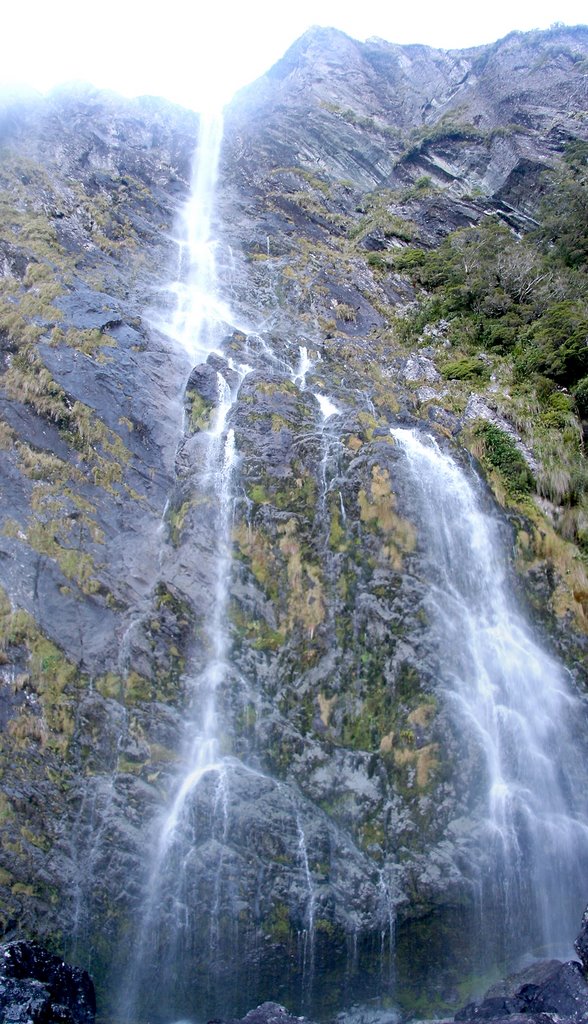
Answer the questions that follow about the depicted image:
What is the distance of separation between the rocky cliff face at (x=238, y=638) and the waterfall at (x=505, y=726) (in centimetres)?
38

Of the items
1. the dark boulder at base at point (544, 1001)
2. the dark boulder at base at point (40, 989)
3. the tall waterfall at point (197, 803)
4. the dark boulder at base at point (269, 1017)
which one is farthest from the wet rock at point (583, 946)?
the dark boulder at base at point (40, 989)

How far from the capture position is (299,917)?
1209 centimetres

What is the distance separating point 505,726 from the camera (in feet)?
45.8

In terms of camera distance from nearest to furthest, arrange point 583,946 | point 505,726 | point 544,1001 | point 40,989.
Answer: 1. point 40,989
2. point 544,1001
3. point 583,946
4. point 505,726

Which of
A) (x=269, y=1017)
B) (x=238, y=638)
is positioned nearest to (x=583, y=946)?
(x=269, y=1017)

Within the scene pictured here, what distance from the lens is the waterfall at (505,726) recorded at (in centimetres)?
1257

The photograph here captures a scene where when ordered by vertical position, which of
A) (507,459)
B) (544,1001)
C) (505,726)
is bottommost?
(544,1001)

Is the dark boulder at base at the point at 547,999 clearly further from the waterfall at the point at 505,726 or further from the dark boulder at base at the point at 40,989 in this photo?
the dark boulder at base at the point at 40,989

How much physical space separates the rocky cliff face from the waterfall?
0.38m

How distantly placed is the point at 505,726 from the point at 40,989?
32.0ft

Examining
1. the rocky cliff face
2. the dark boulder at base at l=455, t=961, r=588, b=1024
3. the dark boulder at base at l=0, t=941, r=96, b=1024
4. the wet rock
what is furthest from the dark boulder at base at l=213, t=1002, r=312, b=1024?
the wet rock

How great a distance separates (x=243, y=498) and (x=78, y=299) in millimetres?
10284

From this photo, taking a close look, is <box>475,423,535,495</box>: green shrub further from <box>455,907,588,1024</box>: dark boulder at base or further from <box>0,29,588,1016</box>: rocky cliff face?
<box>455,907,588,1024</box>: dark boulder at base

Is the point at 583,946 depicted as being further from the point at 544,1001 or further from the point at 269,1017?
the point at 269,1017
